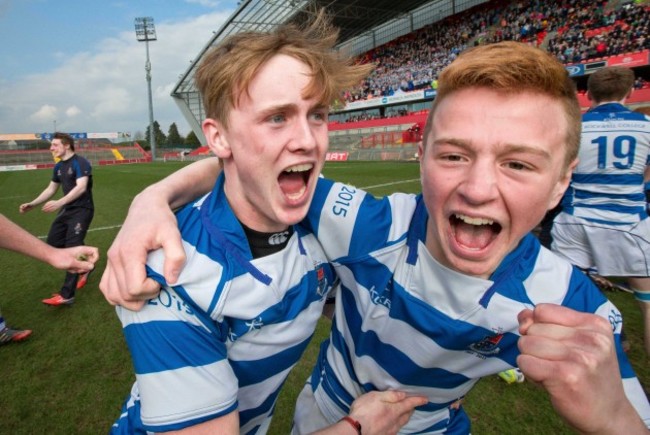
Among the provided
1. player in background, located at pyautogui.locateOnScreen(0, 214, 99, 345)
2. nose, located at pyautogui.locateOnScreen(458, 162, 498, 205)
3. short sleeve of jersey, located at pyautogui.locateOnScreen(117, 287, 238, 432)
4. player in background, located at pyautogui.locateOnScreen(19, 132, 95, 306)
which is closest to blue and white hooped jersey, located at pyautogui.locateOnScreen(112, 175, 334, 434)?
short sleeve of jersey, located at pyautogui.locateOnScreen(117, 287, 238, 432)

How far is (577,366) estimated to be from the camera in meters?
0.94

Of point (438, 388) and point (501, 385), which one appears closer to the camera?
point (438, 388)

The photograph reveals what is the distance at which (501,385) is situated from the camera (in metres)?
3.03

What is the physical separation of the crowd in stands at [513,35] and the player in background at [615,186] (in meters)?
16.8

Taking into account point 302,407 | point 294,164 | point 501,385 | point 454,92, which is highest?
point 454,92

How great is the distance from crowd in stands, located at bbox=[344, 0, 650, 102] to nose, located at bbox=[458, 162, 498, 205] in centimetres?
1918

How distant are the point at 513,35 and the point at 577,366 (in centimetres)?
3715

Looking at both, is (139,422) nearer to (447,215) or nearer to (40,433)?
(447,215)

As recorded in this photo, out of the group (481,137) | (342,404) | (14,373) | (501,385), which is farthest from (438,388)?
(14,373)

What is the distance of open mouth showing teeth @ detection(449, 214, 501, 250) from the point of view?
148 centimetres

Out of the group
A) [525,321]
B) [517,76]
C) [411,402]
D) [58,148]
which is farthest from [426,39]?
[525,321]

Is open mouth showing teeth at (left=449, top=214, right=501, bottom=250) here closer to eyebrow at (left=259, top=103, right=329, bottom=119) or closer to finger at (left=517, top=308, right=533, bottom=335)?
finger at (left=517, top=308, right=533, bottom=335)

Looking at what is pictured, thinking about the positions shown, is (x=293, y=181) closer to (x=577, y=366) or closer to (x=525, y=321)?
(x=525, y=321)

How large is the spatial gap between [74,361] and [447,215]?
375 centimetres
